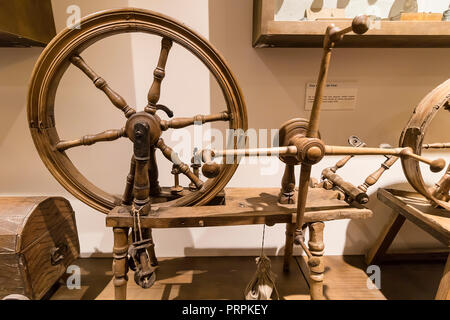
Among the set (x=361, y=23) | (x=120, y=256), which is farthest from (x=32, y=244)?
(x=361, y=23)

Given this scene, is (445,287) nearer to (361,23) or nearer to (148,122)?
(361,23)

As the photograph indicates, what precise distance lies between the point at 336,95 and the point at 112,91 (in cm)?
99

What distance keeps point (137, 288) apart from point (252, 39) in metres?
1.24

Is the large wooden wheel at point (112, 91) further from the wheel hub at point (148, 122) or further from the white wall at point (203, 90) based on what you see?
the white wall at point (203, 90)

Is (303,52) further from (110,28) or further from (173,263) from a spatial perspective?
(173,263)

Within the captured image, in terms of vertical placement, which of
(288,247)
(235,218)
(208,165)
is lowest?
(288,247)

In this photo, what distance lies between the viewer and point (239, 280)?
50.9 inches

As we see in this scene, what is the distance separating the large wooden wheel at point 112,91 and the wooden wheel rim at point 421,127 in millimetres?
657

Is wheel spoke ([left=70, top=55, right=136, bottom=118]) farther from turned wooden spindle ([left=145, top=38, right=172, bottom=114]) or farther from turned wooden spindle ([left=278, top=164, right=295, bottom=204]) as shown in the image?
turned wooden spindle ([left=278, top=164, right=295, bottom=204])

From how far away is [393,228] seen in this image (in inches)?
51.7

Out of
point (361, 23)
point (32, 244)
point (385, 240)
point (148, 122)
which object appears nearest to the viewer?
point (361, 23)

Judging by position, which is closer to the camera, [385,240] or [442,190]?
[442,190]

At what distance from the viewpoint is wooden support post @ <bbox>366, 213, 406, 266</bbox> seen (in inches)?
50.9

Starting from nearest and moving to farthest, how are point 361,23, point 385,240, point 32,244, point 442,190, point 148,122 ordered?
point 361,23 < point 148,122 < point 32,244 < point 442,190 < point 385,240
